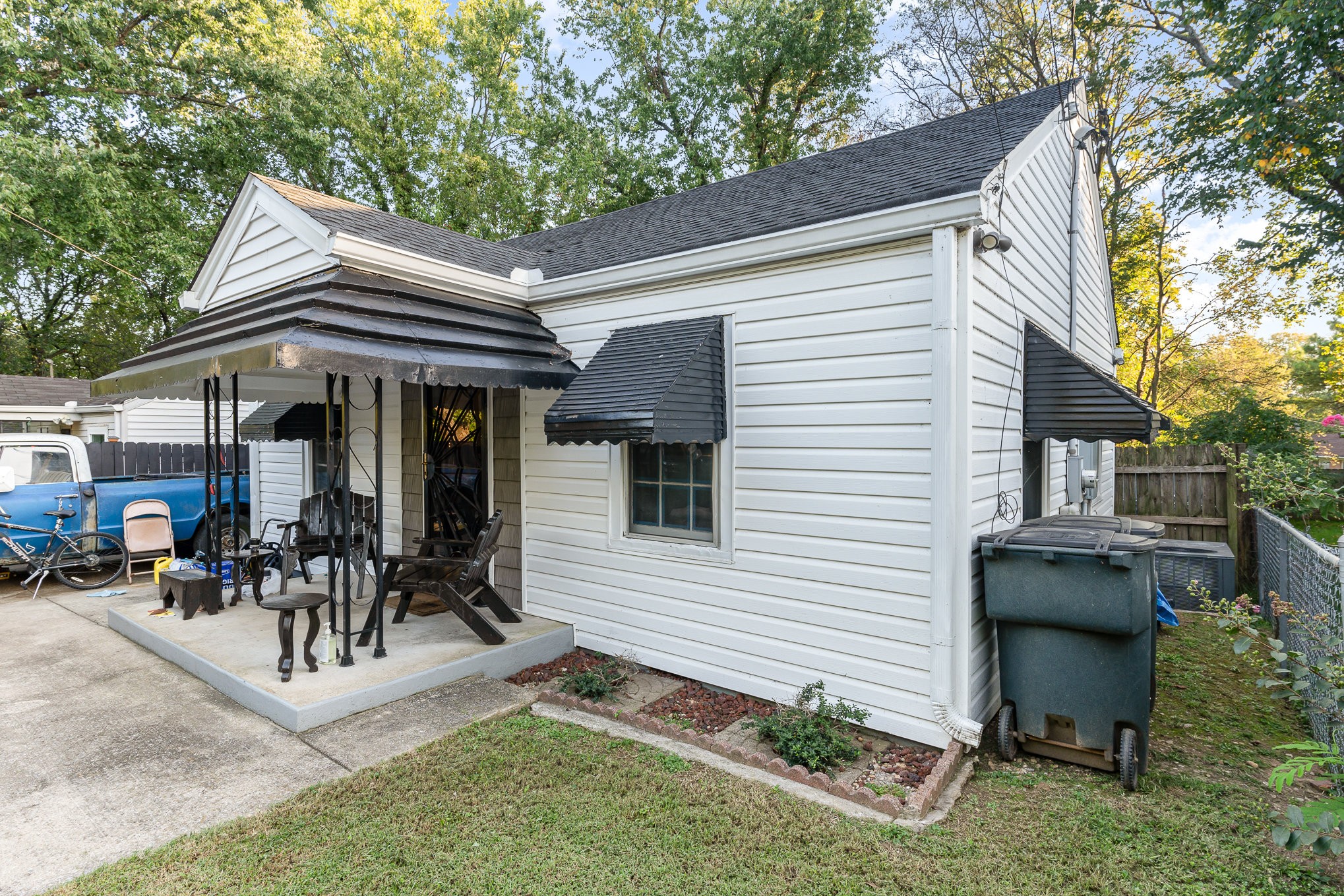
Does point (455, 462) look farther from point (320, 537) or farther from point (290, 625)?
point (290, 625)

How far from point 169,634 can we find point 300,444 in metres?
4.03

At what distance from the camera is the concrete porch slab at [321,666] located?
400 centimetres

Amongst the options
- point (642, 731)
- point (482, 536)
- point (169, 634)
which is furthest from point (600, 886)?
point (169, 634)

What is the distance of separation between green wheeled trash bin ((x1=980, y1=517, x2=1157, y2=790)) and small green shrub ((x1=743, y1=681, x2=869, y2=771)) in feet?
2.87

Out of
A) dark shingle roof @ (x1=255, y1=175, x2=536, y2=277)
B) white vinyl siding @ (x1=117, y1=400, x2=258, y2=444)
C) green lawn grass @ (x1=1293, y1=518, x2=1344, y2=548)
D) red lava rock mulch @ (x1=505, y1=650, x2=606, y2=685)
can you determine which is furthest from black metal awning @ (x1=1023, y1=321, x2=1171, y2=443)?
white vinyl siding @ (x1=117, y1=400, x2=258, y2=444)

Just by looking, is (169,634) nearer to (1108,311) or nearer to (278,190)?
(278,190)

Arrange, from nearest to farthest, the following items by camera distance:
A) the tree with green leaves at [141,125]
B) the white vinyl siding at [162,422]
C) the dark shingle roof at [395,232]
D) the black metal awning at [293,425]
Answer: the dark shingle roof at [395,232]
the black metal awning at [293,425]
the tree with green leaves at [141,125]
the white vinyl siding at [162,422]

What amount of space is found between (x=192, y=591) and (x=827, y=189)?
640 cm

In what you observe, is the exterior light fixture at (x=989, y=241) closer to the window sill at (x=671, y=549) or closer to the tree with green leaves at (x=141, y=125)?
the window sill at (x=671, y=549)

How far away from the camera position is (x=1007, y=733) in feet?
11.8

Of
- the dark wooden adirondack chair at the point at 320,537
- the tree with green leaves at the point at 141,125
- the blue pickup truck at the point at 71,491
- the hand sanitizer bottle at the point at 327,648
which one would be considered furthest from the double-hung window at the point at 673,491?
the tree with green leaves at the point at 141,125

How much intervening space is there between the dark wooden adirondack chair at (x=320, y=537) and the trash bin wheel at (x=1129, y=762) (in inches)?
214

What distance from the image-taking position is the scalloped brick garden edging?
10.0 ft

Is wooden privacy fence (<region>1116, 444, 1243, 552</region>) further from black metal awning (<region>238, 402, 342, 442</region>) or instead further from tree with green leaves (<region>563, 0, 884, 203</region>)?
tree with green leaves (<region>563, 0, 884, 203</region>)
